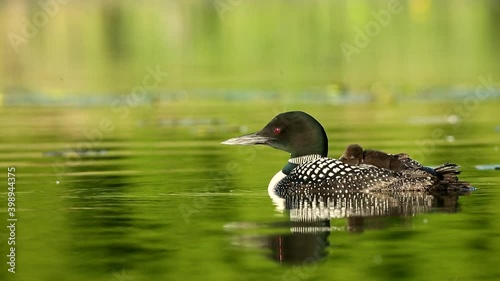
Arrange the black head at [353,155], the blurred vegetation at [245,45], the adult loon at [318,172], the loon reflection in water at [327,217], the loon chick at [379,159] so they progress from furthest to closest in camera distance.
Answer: the blurred vegetation at [245,45]
the black head at [353,155]
the loon chick at [379,159]
the adult loon at [318,172]
the loon reflection in water at [327,217]

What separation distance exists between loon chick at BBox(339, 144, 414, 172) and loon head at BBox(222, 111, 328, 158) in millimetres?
395

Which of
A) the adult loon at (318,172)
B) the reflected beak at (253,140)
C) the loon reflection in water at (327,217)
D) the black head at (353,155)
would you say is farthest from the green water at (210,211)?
the black head at (353,155)

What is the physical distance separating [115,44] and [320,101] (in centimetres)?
1951

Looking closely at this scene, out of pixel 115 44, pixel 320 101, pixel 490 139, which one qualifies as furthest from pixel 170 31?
pixel 490 139

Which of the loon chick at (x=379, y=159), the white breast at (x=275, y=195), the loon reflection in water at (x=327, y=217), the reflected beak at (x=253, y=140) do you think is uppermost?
the reflected beak at (x=253, y=140)

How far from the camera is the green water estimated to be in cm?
966

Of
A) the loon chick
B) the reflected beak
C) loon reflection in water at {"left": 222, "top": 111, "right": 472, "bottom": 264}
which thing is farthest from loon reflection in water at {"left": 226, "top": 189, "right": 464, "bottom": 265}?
the reflected beak

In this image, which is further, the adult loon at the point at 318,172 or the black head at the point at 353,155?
the black head at the point at 353,155

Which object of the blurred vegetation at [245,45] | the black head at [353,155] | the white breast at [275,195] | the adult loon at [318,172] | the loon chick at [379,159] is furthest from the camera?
the blurred vegetation at [245,45]

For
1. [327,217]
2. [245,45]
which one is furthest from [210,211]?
[245,45]

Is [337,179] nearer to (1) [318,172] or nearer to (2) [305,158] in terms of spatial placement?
(1) [318,172]

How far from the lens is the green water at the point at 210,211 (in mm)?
9664

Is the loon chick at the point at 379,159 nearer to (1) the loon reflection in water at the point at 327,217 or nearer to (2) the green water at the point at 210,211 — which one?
(1) the loon reflection in water at the point at 327,217

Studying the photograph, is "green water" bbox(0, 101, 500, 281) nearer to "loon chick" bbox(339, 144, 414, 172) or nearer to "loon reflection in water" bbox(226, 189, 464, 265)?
"loon reflection in water" bbox(226, 189, 464, 265)
